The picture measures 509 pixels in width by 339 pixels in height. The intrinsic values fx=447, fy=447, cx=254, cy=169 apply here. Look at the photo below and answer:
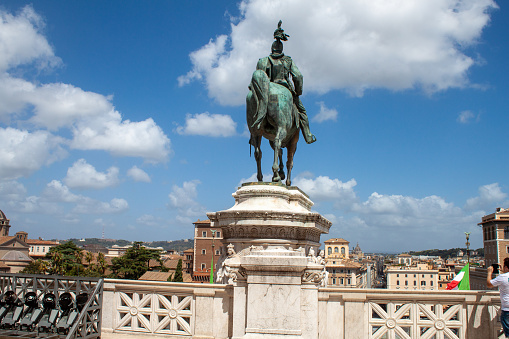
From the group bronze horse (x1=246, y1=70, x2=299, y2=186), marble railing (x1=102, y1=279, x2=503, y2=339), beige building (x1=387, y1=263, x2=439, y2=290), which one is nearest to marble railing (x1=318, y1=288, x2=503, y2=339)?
marble railing (x1=102, y1=279, x2=503, y2=339)

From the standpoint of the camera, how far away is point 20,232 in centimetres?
15812

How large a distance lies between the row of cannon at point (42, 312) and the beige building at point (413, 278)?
135m

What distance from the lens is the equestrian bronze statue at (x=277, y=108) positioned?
33.8 feet

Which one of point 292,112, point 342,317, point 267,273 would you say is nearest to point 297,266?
point 267,273

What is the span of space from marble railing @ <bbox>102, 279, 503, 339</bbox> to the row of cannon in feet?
1.67

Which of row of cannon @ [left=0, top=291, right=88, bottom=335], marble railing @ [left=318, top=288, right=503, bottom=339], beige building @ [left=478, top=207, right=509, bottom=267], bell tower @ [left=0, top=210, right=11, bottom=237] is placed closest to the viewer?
marble railing @ [left=318, top=288, right=503, bottom=339]

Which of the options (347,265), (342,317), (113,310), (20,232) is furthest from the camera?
(20,232)

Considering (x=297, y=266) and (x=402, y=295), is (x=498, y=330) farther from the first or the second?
(x=297, y=266)

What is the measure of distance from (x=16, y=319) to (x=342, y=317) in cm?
517

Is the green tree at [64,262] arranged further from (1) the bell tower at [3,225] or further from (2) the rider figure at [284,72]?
(1) the bell tower at [3,225]

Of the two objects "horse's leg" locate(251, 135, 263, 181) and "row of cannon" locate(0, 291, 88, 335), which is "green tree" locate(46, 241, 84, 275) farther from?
"row of cannon" locate(0, 291, 88, 335)

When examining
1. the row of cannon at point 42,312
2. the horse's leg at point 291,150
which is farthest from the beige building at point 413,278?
the row of cannon at point 42,312

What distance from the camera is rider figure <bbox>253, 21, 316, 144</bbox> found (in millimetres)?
10812

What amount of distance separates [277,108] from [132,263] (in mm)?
75765
